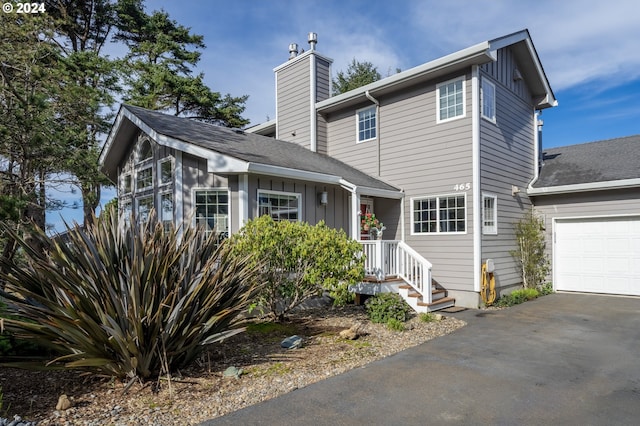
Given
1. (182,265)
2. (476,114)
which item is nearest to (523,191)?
(476,114)

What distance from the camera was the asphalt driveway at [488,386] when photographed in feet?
11.2

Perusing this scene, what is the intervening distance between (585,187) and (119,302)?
433 inches

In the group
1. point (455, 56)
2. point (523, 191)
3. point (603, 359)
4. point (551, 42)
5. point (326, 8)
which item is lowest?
point (603, 359)

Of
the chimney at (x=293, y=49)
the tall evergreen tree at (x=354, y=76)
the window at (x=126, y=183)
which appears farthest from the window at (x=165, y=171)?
the tall evergreen tree at (x=354, y=76)

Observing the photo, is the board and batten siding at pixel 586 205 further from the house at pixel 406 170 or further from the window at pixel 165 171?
the window at pixel 165 171

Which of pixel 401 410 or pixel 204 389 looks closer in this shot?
pixel 401 410

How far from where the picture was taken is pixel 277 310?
24.7 ft

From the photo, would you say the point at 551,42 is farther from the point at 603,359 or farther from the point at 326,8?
the point at 603,359

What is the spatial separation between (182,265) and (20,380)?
6.71 ft

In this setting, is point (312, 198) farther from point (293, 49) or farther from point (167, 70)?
point (167, 70)

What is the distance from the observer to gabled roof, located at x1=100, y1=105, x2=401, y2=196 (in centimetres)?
762

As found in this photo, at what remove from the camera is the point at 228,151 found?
8141 mm

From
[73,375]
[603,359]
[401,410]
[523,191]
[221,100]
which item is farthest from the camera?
[221,100]

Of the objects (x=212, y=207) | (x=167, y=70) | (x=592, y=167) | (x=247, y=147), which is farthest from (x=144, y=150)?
(x=592, y=167)
